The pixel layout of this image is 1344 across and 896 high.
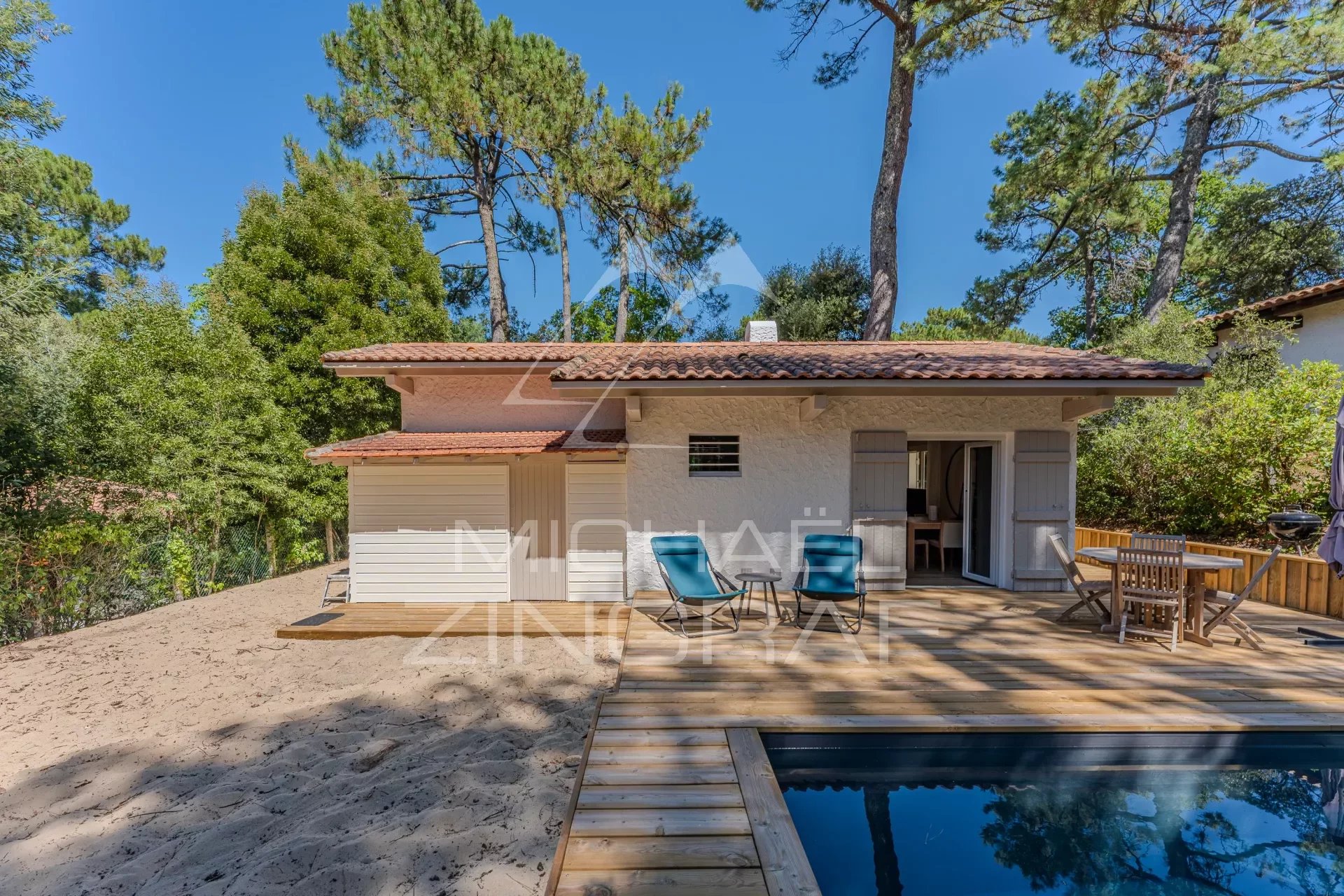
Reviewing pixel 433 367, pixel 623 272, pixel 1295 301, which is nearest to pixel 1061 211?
pixel 1295 301

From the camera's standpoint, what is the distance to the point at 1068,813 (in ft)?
10.7

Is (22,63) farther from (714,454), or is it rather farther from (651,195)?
(714,454)

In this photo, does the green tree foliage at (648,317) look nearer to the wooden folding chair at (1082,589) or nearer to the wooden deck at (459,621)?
the wooden deck at (459,621)

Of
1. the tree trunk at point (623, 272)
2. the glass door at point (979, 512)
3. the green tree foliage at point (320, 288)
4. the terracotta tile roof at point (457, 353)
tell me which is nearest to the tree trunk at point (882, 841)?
the glass door at point (979, 512)

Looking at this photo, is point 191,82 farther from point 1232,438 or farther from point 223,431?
point 1232,438

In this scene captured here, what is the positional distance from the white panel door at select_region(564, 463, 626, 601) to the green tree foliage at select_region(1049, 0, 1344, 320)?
13.1m

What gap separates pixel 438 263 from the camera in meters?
15.3

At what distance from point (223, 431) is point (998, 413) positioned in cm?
1385

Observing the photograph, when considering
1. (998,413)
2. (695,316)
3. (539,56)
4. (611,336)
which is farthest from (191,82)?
(998,413)

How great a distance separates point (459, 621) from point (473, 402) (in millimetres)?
3941

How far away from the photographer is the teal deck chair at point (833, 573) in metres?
6.18

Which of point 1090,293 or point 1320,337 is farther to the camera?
point 1090,293

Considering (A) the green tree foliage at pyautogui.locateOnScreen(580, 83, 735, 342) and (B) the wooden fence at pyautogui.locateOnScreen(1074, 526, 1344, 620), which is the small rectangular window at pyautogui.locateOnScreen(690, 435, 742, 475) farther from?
(A) the green tree foliage at pyautogui.locateOnScreen(580, 83, 735, 342)

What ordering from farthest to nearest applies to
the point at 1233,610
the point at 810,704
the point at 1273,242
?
the point at 1273,242 < the point at 1233,610 < the point at 810,704
